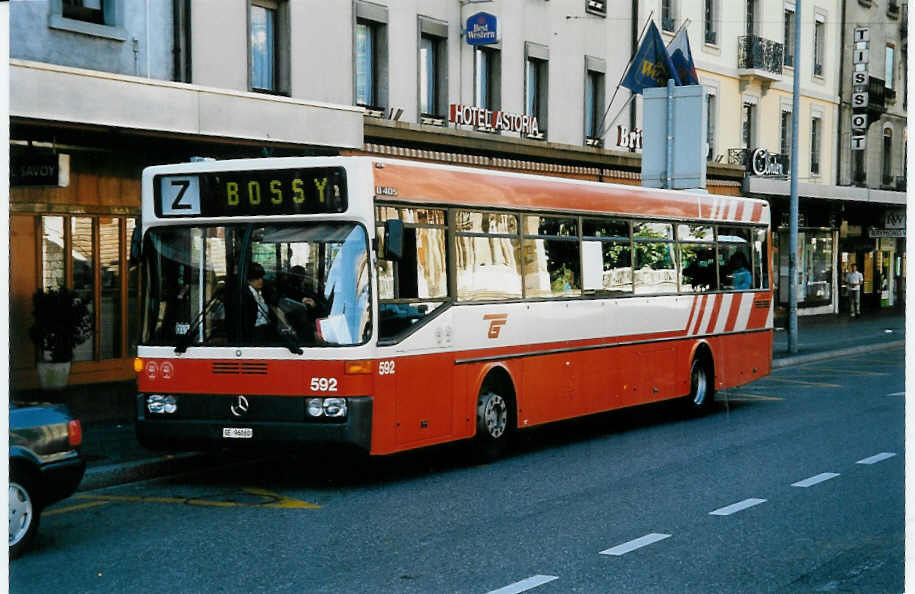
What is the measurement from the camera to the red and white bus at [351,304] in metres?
10.3

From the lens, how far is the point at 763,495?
32.7 feet

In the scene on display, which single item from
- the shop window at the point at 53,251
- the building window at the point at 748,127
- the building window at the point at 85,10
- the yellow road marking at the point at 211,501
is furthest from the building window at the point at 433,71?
the yellow road marking at the point at 211,501

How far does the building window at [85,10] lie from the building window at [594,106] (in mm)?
11846

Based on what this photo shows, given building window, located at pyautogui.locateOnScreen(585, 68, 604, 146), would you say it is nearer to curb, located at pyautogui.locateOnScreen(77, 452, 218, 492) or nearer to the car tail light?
curb, located at pyautogui.locateOnScreen(77, 452, 218, 492)

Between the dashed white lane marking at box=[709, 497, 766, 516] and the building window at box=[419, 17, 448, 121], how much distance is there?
44.6 ft

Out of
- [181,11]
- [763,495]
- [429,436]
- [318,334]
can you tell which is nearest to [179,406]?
[318,334]

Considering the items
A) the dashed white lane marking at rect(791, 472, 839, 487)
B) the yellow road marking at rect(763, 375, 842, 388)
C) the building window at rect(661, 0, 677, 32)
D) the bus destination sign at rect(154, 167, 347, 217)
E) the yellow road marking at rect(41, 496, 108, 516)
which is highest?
the building window at rect(661, 0, 677, 32)

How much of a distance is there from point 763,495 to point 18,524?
5.13m

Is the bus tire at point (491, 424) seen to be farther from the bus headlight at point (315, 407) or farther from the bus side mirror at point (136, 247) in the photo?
the bus side mirror at point (136, 247)

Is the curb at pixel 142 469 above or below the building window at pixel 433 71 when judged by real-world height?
below

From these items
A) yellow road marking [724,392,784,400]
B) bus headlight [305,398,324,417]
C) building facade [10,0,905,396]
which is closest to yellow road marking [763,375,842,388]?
yellow road marking [724,392,784,400]

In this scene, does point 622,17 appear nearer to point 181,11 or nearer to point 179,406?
point 181,11

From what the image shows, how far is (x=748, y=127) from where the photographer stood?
3105cm

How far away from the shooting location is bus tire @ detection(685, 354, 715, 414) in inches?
620
